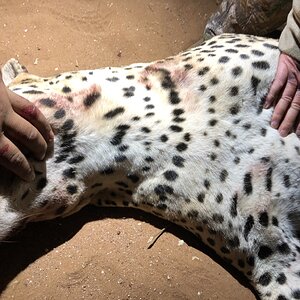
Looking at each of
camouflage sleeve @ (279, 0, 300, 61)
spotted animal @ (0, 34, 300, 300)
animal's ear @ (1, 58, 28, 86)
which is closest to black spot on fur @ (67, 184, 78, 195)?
spotted animal @ (0, 34, 300, 300)

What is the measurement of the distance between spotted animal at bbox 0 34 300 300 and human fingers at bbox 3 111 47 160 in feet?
0.27

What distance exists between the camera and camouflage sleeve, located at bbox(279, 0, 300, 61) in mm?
1987

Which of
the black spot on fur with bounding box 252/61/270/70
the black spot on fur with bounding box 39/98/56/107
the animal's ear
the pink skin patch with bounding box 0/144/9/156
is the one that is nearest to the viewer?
the pink skin patch with bounding box 0/144/9/156

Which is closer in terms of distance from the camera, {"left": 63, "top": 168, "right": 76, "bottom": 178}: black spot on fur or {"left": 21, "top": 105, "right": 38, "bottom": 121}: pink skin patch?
{"left": 21, "top": 105, "right": 38, "bottom": 121}: pink skin patch

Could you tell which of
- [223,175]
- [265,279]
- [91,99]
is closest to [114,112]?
[91,99]

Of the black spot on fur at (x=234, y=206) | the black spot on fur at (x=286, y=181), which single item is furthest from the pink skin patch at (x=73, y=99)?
the black spot on fur at (x=286, y=181)

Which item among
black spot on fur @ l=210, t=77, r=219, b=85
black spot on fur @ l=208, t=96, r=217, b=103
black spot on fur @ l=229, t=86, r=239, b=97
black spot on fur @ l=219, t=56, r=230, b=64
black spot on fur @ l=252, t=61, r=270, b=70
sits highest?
black spot on fur @ l=252, t=61, r=270, b=70

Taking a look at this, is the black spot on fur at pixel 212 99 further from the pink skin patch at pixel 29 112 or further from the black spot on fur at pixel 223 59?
the pink skin patch at pixel 29 112

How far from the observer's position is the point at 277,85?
196cm

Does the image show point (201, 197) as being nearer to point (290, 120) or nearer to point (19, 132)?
point (290, 120)

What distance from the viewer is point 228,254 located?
6.49ft

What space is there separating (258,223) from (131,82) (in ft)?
2.02

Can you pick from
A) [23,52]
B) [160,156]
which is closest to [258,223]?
[160,156]

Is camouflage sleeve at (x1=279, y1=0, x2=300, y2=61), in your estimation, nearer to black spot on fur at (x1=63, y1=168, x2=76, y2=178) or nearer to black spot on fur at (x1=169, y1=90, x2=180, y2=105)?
black spot on fur at (x1=169, y1=90, x2=180, y2=105)
